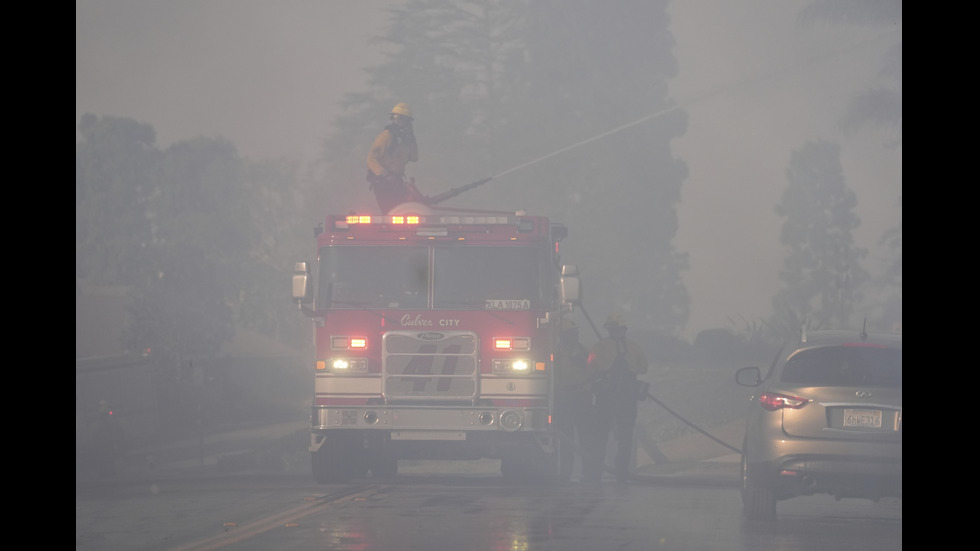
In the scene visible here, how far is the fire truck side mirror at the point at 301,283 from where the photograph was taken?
15.0m

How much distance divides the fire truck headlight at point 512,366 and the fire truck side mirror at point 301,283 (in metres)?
2.23

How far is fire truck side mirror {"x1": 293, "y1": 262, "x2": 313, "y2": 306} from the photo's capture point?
15016mm

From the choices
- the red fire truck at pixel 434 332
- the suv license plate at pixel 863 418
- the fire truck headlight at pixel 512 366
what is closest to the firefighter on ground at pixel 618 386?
the red fire truck at pixel 434 332

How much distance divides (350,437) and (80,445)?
2288 centimetres

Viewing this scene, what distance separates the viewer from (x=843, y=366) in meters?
11.9

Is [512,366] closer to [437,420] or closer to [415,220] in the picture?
[437,420]

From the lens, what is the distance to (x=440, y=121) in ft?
216

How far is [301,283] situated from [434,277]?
1527 mm

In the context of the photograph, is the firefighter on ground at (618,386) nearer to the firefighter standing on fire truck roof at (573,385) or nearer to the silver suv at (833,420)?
the firefighter standing on fire truck roof at (573,385)

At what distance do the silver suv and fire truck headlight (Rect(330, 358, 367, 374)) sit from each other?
5.02m

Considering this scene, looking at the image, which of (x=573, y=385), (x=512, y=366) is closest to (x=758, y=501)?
(x=512, y=366)

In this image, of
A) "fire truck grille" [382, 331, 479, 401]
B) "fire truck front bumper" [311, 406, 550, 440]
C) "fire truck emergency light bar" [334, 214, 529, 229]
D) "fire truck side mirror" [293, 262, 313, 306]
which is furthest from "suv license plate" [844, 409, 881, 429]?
"fire truck side mirror" [293, 262, 313, 306]
